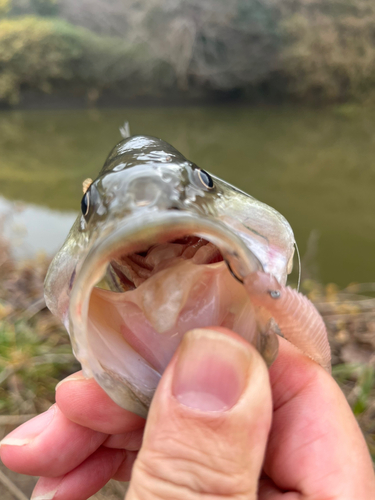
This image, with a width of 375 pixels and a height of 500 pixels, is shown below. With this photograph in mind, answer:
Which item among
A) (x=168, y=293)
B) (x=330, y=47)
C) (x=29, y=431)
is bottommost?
(x=29, y=431)

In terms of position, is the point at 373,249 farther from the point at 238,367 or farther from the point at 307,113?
the point at 307,113

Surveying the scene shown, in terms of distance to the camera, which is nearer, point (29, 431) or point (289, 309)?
point (289, 309)

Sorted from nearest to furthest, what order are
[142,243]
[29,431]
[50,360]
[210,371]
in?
[142,243] < [210,371] < [29,431] < [50,360]

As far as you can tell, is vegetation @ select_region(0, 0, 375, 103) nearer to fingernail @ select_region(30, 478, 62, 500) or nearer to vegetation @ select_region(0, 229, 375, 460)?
vegetation @ select_region(0, 229, 375, 460)

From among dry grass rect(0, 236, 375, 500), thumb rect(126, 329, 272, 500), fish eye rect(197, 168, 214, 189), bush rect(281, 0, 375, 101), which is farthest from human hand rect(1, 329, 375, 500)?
bush rect(281, 0, 375, 101)

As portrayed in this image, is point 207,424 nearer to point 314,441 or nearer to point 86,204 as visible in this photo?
point 314,441

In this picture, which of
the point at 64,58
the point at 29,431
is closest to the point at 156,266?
the point at 29,431
